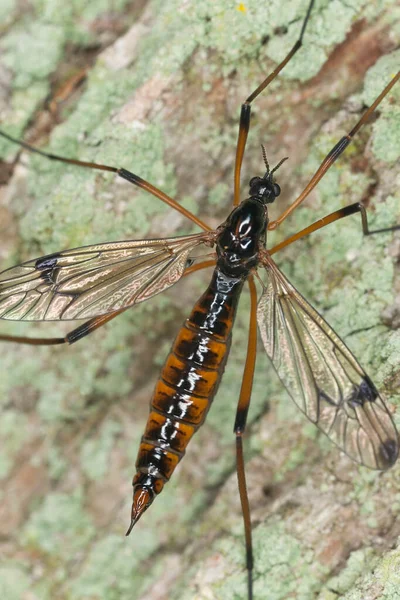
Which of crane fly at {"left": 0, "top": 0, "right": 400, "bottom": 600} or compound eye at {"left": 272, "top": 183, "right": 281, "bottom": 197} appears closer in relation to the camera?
crane fly at {"left": 0, "top": 0, "right": 400, "bottom": 600}

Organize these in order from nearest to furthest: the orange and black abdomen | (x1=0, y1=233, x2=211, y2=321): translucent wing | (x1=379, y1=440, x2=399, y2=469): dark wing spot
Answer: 1. (x1=379, y1=440, x2=399, y2=469): dark wing spot
2. the orange and black abdomen
3. (x1=0, y1=233, x2=211, y2=321): translucent wing

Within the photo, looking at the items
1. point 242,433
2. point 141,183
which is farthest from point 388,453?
point 141,183

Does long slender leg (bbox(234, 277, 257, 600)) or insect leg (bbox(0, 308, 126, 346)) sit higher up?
insect leg (bbox(0, 308, 126, 346))

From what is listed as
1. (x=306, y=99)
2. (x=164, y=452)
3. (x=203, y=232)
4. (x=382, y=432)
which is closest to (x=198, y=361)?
(x=164, y=452)

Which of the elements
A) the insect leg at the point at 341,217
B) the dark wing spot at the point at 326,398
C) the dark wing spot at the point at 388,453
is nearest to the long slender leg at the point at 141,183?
the insect leg at the point at 341,217

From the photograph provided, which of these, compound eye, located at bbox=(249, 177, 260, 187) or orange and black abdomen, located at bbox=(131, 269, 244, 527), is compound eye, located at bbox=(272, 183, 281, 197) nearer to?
compound eye, located at bbox=(249, 177, 260, 187)

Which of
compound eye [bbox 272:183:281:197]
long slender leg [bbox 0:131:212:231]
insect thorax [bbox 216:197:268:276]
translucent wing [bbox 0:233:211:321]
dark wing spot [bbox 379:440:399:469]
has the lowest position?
dark wing spot [bbox 379:440:399:469]

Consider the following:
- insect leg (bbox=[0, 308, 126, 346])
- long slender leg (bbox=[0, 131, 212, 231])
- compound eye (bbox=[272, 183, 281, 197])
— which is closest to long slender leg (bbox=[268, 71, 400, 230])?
compound eye (bbox=[272, 183, 281, 197])

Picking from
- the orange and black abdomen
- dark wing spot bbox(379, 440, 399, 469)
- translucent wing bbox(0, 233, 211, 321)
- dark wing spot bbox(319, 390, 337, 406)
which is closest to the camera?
dark wing spot bbox(379, 440, 399, 469)
